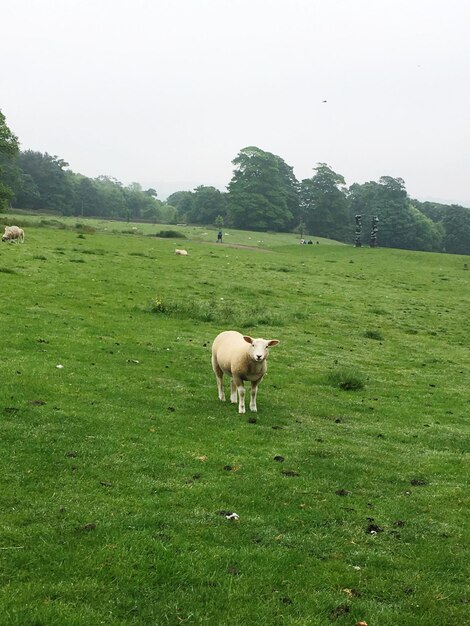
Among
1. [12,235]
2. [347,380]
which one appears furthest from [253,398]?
[12,235]

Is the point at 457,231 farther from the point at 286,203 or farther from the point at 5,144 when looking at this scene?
the point at 5,144

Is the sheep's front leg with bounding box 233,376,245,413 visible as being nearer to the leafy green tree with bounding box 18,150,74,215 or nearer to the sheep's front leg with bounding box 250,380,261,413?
the sheep's front leg with bounding box 250,380,261,413

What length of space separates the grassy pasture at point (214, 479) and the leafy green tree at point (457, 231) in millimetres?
135791


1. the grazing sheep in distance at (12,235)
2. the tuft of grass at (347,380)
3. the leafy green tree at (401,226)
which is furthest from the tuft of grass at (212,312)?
the leafy green tree at (401,226)

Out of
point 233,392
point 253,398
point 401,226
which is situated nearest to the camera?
→ point 253,398

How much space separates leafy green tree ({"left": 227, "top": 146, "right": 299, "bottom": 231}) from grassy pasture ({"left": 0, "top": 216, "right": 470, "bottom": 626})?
365 feet

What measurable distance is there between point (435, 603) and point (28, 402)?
9576 millimetres

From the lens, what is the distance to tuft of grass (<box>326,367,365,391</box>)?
1925 centimetres

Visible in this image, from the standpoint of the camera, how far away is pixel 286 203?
146750 millimetres

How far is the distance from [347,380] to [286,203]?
131 meters

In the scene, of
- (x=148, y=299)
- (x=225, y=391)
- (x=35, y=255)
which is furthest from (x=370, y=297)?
(x=225, y=391)

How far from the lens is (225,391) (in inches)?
667

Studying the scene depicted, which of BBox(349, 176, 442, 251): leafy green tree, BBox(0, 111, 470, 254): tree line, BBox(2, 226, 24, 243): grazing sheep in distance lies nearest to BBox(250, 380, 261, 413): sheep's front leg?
BBox(2, 226, 24, 243): grazing sheep in distance

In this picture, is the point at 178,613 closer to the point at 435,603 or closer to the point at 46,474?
the point at 435,603
